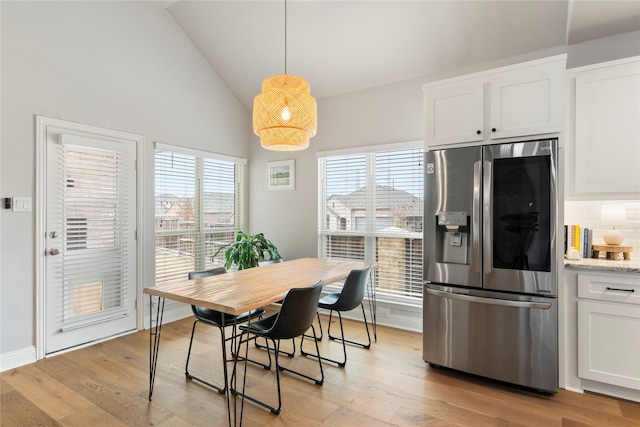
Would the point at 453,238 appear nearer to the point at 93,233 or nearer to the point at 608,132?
the point at 608,132

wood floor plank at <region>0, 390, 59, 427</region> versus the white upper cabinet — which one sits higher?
the white upper cabinet

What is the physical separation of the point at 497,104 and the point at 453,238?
42.9 inches

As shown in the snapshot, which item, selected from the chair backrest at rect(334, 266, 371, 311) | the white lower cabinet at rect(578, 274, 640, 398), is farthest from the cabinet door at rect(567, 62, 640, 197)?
the chair backrest at rect(334, 266, 371, 311)

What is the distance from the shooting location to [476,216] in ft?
8.51

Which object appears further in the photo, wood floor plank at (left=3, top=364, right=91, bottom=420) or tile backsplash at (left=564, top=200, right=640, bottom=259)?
tile backsplash at (left=564, top=200, right=640, bottom=259)

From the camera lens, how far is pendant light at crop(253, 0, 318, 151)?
8.08 feet

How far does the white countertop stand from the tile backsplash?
377 millimetres

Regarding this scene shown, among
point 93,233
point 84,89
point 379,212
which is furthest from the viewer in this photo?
point 379,212

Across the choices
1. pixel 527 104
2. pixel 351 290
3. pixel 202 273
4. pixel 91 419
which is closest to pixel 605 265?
pixel 527 104

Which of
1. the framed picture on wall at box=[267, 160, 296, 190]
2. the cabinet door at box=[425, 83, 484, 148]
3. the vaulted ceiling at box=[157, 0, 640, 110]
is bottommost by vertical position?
the framed picture on wall at box=[267, 160, 296, 190]

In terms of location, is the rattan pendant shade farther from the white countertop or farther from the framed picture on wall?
the white countertop

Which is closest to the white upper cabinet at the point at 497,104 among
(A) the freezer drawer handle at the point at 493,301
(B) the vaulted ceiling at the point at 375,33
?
(B) the vaulted ceiling at the point at 375,33

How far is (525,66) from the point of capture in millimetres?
2482

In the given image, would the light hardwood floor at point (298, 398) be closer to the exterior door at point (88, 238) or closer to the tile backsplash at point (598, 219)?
the exterior door at point (88, 238)
